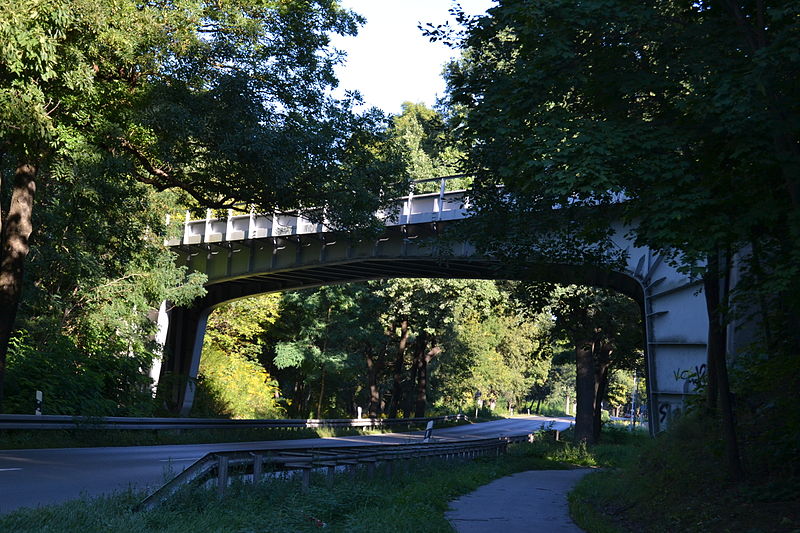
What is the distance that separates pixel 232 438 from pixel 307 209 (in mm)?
9047

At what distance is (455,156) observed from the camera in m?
23.6

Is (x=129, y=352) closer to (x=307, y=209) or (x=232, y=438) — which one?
(x=232, y=438)

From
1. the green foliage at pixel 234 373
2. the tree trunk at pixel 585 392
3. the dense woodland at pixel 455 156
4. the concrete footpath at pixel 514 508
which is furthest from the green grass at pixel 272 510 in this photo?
the green foliage at pixel 234 373

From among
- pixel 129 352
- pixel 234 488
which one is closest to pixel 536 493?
pixel 234 488

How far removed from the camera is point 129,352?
28.0m

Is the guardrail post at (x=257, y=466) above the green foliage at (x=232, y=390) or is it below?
below

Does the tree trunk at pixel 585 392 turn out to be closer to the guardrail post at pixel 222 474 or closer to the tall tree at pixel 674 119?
the tall tree at pixel 674 119

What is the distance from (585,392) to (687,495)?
2257 cm

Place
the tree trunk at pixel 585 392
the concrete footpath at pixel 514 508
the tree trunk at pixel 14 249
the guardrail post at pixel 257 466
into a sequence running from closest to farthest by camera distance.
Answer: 1. the guardrail post at pixel 257 466
2. the concrete footpath at pixel 514 508
3. the tree trunk at pixel 14 249
4. the tree trunk at pixel 585 392

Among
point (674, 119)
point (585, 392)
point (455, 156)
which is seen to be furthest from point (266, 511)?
point (585, 392)

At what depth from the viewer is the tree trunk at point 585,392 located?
3469 centimetres

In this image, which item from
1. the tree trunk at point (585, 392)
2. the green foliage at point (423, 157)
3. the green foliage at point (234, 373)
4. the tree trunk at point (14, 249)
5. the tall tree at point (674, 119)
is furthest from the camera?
the green foliage at point (234, 373)

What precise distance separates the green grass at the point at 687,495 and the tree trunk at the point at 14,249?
1199 cm

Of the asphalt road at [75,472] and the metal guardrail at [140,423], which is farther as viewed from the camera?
the metal guardrail at [140,423]
